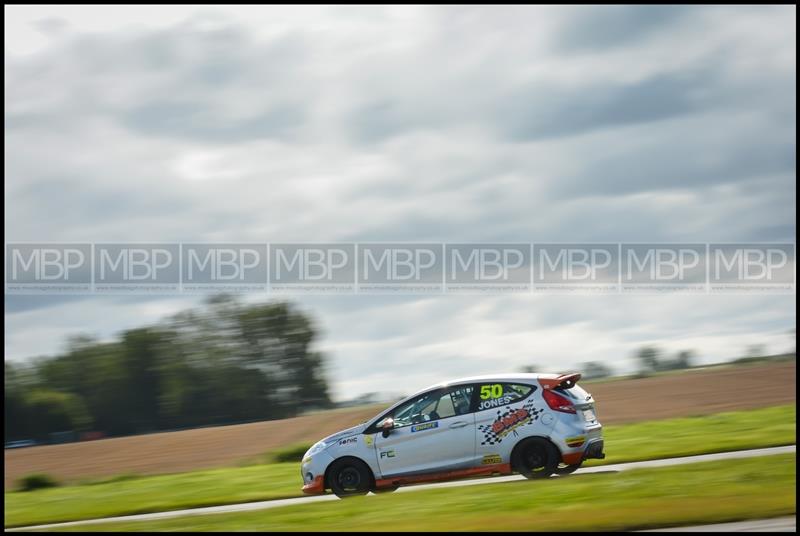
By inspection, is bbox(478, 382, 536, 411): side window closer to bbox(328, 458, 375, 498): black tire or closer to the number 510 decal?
the number 510 decal

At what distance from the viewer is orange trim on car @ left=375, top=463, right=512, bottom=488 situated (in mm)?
13617

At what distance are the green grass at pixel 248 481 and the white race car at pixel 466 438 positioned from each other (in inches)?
82.8

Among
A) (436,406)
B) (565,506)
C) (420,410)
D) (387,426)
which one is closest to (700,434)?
(436,406)

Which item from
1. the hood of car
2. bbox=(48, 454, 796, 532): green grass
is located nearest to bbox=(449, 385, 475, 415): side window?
bbox=(48, 454, 796, 532): green grass

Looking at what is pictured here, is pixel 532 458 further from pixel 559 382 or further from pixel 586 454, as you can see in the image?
pixel 559 382

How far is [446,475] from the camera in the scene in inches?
541

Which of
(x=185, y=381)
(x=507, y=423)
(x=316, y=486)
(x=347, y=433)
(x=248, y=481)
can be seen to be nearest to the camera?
(x=507, y=423)

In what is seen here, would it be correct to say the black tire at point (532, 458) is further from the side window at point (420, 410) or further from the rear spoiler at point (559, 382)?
the side window at point (420, 410)

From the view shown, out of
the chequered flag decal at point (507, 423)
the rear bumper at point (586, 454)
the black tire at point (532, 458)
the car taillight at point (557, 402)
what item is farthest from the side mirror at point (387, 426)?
the rear bumper at point (586, 454)

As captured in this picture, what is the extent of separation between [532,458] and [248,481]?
7008 mm

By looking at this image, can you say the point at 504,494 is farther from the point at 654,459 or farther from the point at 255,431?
the point at 255,431

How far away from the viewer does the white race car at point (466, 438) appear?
1359 centimetres

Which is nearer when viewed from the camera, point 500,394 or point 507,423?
point 507,423

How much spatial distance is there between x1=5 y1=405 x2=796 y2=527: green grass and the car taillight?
2989 millimetres
